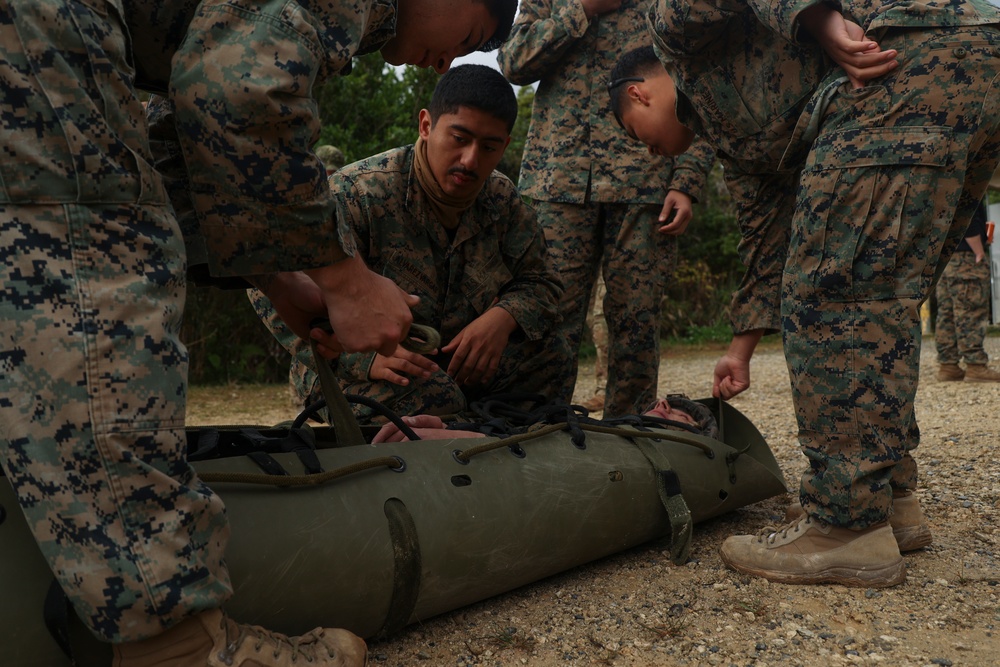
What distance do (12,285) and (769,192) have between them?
2.05 metres

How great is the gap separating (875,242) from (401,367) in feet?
4.74

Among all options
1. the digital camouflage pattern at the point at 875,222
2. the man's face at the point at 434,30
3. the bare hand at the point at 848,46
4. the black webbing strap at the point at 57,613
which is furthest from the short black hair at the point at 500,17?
the black webbing strap at the point at 57,613

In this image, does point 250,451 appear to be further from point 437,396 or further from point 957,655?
point 957,655

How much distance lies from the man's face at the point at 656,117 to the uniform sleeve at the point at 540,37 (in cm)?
72

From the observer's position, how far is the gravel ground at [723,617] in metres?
1.59

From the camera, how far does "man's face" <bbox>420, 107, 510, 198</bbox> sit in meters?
2.85

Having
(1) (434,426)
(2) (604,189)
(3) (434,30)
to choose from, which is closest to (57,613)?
(1) (434,426)

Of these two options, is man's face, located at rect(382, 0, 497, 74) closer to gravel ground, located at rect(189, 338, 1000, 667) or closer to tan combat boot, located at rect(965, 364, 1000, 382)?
gravel ground, located at rect(189, 338, 1000, 667)

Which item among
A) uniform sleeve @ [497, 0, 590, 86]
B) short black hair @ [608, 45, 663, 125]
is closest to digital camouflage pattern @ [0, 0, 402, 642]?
short black hair @ [608, 45, 663, 125]

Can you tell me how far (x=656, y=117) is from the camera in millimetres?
2795

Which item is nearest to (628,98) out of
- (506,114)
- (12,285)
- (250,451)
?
(506,114)

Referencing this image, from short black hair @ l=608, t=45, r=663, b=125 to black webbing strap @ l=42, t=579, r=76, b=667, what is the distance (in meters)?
2.45

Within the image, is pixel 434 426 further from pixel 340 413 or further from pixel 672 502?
pixel 672 502

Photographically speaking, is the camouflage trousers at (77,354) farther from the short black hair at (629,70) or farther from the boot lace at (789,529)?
the short black hair at (629,70)
